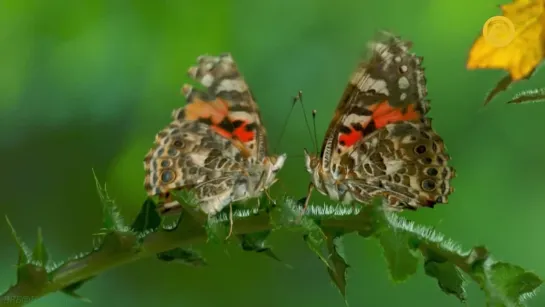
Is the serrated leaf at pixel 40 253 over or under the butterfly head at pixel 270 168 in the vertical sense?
under

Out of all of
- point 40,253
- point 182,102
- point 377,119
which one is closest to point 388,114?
point 377,119

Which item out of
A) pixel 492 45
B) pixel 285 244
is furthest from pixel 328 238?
pixel 285 244

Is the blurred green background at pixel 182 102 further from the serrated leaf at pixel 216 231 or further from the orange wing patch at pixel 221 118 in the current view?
the serrated leaf at pixel 216 231

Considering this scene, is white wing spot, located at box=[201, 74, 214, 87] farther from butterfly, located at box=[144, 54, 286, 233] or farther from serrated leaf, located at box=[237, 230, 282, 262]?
serrated leaf, located at box=[237, 230, 282, 262]

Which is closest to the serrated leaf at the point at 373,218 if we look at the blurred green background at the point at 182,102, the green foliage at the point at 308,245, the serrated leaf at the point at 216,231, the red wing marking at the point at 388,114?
the green foliage at the point at 308,245

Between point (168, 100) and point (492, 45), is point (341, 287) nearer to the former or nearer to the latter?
point (492, 45)
